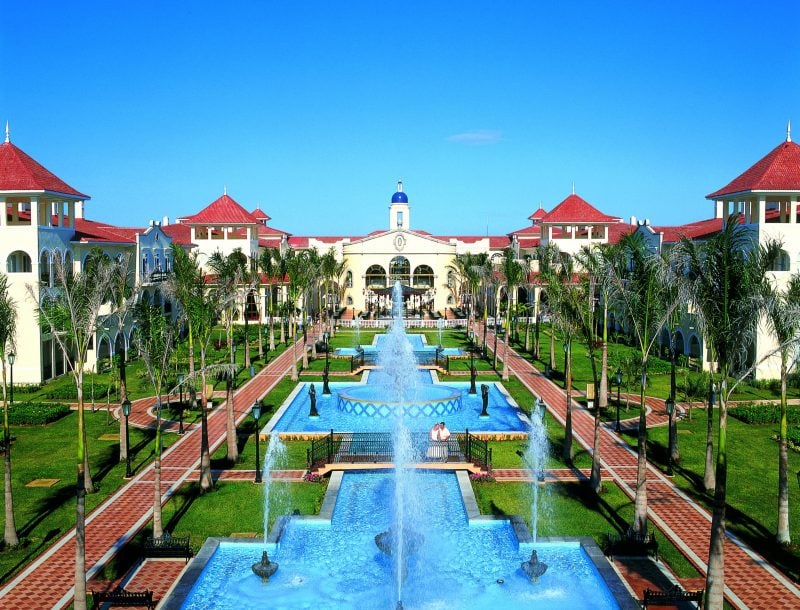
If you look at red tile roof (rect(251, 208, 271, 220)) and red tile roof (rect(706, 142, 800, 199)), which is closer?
red tile roof (rect(706, 142, 800, 199))

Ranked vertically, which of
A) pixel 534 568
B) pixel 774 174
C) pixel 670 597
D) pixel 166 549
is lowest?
pixel 534 568

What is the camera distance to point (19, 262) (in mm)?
37656

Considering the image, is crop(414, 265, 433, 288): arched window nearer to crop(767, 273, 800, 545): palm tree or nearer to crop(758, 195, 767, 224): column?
crop(758, 195, 767, 224): column

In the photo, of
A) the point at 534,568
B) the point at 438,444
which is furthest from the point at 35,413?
the point at 534,568

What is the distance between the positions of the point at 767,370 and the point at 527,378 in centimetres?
1113

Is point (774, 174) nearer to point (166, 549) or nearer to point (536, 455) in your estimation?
point (536, 455)

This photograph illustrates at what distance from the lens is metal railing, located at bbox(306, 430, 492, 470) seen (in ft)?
73.3

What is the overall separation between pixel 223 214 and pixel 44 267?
25.9m

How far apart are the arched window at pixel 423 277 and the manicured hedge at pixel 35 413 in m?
43.9

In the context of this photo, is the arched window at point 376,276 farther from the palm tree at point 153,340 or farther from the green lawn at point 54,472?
the palm tree at point 153,340

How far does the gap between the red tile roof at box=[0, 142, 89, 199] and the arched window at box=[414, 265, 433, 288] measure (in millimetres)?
37501

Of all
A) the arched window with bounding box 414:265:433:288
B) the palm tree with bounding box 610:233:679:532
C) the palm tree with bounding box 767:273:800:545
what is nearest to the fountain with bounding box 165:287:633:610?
the palm tree with bounding box 610:233:679:532

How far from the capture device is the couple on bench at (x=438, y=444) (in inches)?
890

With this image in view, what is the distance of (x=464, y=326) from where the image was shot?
2395 inches
